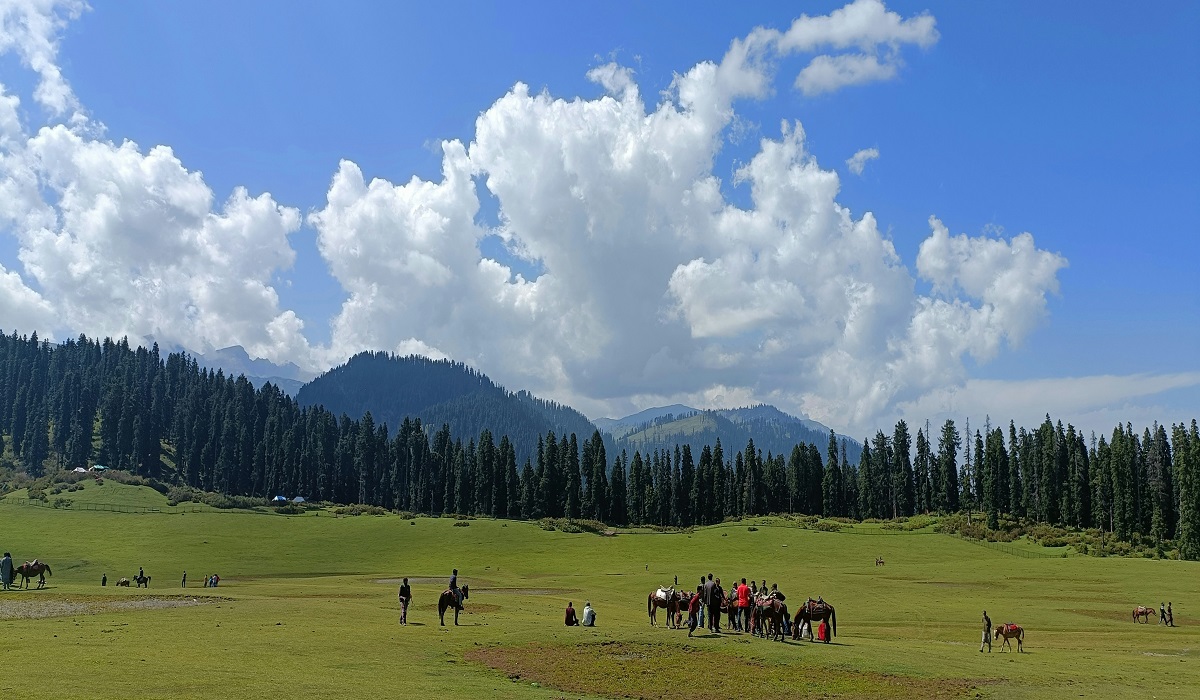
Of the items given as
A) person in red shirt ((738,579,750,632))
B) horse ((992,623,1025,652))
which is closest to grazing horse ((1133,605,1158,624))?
horse ((992,623,1025,652))

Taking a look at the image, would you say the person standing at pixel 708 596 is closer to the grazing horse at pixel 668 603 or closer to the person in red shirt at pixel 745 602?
the person in red shirt at pixel 745 602

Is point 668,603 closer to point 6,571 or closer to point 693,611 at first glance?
point 693,611

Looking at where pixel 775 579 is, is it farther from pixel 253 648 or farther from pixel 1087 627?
pixel 253 648

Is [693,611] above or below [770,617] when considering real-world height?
above

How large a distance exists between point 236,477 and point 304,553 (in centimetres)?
10374

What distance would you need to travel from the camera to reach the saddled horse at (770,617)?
3497 cm

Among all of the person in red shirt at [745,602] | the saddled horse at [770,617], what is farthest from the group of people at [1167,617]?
the person in red shirt at [745,602]

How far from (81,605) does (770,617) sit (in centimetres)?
3368

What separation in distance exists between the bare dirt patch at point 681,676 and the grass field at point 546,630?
0.12 m

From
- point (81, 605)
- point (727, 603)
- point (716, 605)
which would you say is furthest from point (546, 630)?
point (81, 605)

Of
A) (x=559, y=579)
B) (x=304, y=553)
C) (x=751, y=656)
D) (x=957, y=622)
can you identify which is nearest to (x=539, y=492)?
(x=304, y=553)

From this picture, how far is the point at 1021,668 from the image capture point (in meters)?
30.9

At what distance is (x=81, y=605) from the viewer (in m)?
38.6

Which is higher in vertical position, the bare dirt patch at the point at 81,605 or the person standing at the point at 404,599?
the person standing at the point at 404,599
